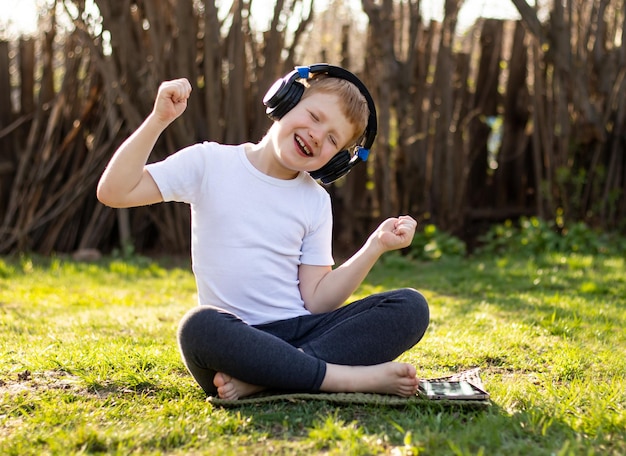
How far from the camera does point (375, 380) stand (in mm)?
2137

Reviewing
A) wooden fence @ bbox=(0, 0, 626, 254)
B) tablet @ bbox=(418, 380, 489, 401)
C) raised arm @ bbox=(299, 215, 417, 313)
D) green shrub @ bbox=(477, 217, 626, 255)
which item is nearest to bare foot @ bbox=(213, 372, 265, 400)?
raised arm @ bbox=(299, 215, 417, 313)

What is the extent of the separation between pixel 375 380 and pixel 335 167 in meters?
0.66

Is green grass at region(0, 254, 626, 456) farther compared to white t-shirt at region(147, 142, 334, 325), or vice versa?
white t-shirt at region(147, 142, 334, 325)

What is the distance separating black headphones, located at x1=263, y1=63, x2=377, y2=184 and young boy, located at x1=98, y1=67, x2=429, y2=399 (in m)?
0.02

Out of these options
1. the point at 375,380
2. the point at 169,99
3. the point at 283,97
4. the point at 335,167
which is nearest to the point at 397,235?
the point at 335,167

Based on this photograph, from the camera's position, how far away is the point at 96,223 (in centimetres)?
626

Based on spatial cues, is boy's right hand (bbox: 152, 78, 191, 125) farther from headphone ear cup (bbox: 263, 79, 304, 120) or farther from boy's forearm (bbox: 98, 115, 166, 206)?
headphone ear cup (bbox: 263, 79, 304, 120)

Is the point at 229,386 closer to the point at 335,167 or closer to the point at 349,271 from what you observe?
the point at 349,271

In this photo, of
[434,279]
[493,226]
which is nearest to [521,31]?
[493,226]

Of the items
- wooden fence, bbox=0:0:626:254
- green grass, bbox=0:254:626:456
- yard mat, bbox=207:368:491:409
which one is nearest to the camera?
green grass, bbox=0:254:626:456

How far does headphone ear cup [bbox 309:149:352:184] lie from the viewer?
2.41 meters

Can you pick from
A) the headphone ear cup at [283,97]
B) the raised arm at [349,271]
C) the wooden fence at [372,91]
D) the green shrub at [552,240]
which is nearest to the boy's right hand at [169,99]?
the headphone ear cup at [283,97]

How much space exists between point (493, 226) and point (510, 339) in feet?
12.1

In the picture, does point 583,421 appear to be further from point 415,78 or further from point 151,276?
point 415,78
